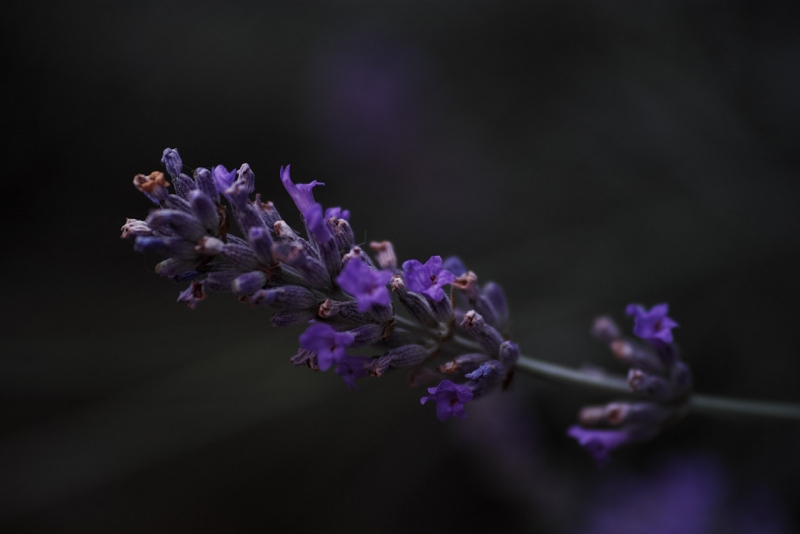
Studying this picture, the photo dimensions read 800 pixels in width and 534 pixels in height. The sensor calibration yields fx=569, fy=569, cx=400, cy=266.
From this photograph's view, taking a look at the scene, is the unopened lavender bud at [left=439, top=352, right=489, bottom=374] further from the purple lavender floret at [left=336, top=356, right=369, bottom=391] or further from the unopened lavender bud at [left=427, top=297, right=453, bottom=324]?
the purple lavender floret at [left=336, top=356, right=369, bottom=391]

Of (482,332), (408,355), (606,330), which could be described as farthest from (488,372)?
(606,330)

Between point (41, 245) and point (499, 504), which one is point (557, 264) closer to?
point (499, 504)

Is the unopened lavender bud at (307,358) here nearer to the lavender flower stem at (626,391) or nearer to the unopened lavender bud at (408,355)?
the unopened lavender bud at (408,355)

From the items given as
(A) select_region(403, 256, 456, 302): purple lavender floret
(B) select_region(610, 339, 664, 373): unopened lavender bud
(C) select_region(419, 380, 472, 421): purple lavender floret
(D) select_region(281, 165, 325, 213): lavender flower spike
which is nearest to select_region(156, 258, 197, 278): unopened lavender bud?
(D) select_region(281, 165, 325, 213): lavender flower spike

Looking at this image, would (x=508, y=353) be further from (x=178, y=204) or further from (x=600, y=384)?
(x=178, y=204)

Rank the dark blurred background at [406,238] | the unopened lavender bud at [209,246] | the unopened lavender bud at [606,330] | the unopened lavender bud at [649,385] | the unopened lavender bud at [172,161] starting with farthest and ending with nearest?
1. the dark blurred background at [406,238]
2. the unopened lavender bud at [606,330]
3. the unopened lavender bud at [649,385]
4. the unopened lavender bud at [172,161]
5. the unopened lavender bud at [209,246]

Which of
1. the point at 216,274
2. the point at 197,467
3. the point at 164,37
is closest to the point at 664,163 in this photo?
the point at 216,274

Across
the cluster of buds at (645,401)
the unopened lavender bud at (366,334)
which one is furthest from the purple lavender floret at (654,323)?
the unopened lavender bud at (366,334)
